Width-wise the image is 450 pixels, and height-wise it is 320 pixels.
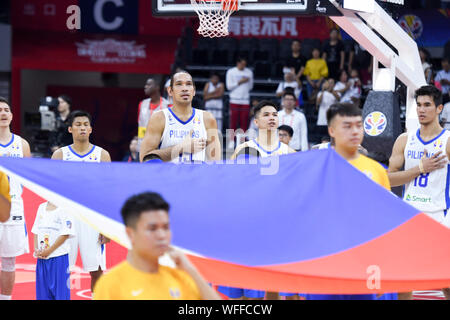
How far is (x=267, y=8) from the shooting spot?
906 centimetres

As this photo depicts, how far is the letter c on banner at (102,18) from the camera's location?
20.6 metres

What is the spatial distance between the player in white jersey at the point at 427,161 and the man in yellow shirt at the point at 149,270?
3376mm

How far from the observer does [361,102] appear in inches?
619

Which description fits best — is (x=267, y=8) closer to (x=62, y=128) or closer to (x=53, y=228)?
(x=53, y=228)

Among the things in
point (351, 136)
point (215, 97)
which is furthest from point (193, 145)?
point (215, 97)

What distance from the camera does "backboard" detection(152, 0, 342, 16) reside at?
8859 mm

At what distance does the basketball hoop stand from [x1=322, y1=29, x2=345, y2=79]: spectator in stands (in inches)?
309

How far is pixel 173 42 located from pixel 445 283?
16192mm

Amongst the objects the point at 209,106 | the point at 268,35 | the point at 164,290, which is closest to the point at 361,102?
the point at 209,106

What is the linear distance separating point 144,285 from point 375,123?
6030 mm

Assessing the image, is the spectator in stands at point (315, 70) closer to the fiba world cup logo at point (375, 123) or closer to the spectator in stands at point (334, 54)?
the spectator in stands at point (334, 54)

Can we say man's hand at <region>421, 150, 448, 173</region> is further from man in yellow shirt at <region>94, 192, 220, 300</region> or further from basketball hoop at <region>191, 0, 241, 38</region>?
man in yellow shirt at <region>94, 192, 220, 300</region>

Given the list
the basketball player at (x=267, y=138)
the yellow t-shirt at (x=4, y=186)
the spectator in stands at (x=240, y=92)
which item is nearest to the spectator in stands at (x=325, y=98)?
the spectator in stands at (x=240, y=92)

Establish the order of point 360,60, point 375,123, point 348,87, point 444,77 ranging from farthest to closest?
1. point 360,60
2. point 444,77
3. point 348,87
4. point 375,123
